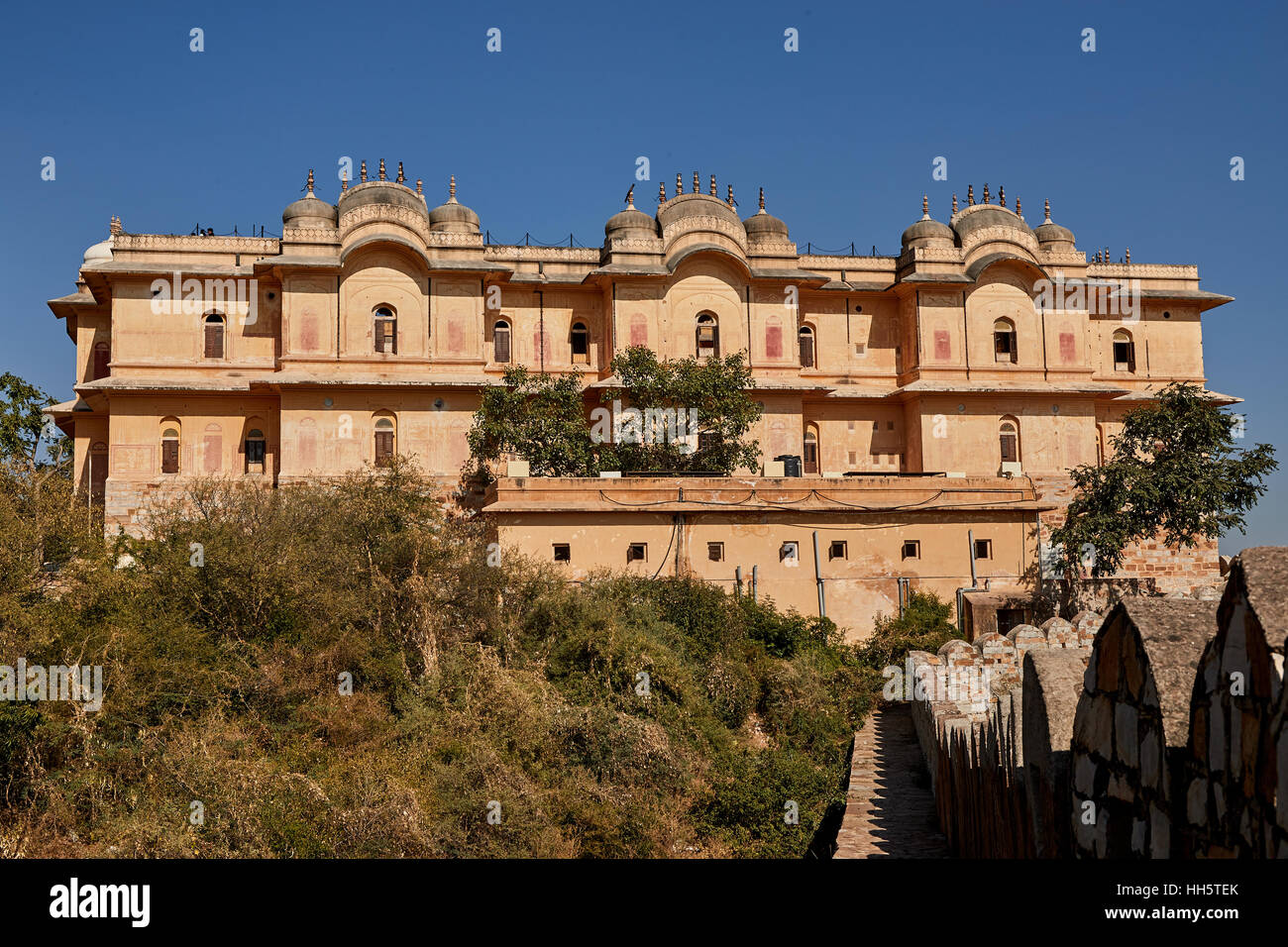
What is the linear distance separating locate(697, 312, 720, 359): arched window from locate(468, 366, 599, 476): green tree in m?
4.14

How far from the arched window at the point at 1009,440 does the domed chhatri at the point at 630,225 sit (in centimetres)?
1049

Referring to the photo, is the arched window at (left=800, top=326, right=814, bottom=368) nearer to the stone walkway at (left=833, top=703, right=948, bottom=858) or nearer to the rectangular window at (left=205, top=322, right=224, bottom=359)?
the rectangular window at (left=205, top=322, right=224, bottom=359)

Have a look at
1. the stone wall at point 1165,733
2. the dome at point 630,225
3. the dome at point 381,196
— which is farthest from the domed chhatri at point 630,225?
the stone wall at point 1165,733

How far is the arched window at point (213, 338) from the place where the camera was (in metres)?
28.2

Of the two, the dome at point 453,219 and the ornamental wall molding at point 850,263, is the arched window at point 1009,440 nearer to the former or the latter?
the ornamental wall molding at point 850,263

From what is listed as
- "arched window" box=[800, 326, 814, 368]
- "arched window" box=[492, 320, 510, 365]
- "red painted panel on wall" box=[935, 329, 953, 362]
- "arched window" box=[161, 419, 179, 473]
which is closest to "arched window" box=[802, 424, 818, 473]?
"arched window" box=[800, 326, 814, 368]

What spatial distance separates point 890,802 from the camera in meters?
11.0

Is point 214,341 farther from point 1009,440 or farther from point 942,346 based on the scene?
point 1009,440

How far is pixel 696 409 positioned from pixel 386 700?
1254cm

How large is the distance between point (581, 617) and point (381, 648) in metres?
2.98

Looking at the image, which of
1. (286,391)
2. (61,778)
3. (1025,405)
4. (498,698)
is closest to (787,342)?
(1025,405)

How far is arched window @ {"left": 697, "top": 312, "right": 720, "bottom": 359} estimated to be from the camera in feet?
95.1
